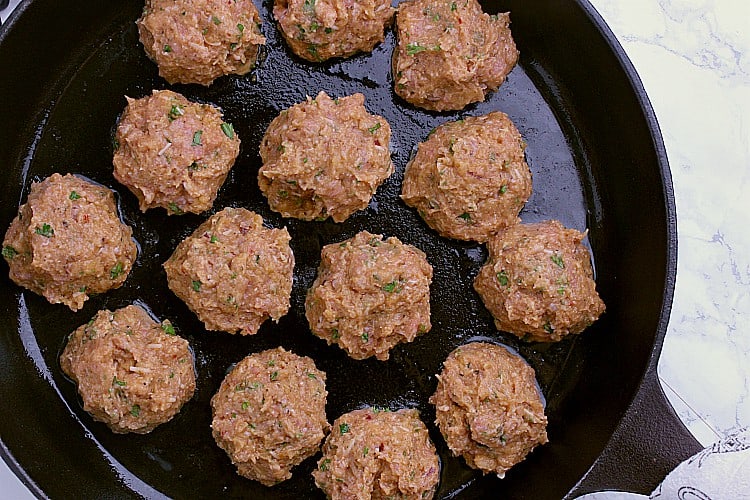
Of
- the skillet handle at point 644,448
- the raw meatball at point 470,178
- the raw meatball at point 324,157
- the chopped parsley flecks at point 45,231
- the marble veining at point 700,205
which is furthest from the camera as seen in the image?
the marble veining at point 700,205

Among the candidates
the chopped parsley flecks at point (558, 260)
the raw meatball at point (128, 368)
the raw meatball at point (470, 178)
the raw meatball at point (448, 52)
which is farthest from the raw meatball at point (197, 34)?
the chopped parsley flecks at point (558, 260)

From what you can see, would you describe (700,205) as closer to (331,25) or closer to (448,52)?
(448,52)

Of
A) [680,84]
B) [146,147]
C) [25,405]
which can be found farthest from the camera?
[680,84]

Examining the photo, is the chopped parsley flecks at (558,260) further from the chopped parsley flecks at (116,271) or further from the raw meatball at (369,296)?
the chopped parsley flecks at (116,271)

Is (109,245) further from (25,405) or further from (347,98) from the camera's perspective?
(347,98)

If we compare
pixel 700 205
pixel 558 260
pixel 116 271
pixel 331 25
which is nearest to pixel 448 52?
pixel 331 25

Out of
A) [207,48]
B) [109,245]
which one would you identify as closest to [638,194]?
[207,48]

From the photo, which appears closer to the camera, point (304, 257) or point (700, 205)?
point (304, 257)
